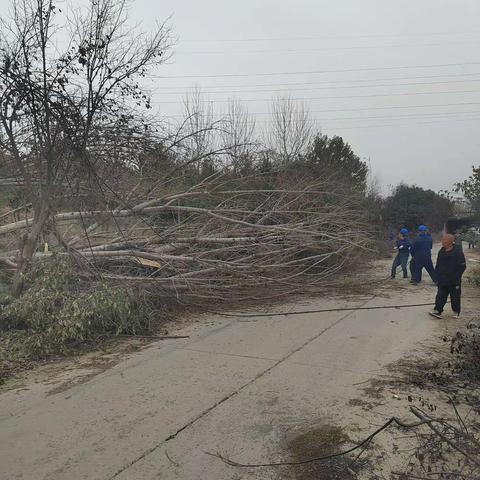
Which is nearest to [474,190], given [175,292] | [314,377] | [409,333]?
[409,333]

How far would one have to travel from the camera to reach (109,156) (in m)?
7.25

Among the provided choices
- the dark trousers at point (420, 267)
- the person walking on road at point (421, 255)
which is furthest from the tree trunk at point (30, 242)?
the dark trousers at point (420, 267)

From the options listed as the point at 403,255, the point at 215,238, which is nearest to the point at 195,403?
the point at 215,238

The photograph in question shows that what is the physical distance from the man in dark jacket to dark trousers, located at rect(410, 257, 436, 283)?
333 centimetres

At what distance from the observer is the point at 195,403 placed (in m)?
4.11

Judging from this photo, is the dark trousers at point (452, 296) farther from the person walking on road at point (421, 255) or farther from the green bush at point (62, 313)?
the green bush at point (62, 313)

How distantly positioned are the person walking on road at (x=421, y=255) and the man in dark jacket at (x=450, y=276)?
327 cm

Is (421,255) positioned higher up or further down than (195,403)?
higher up

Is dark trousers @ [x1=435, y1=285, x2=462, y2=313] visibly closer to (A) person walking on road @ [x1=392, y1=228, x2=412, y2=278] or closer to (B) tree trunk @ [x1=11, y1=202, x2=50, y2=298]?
(A) person walking on road @ [x1=392, y1=228, x2=412, y2=278]

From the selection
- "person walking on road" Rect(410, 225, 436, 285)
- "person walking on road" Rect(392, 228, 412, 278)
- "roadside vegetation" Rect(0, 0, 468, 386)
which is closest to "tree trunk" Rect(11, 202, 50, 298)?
"roadside vegetation" Rect(0, 0, 468, 386)

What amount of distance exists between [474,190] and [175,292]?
730cm

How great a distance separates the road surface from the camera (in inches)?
126

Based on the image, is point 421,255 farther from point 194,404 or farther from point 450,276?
point 194,404

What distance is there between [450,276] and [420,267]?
146 inches
